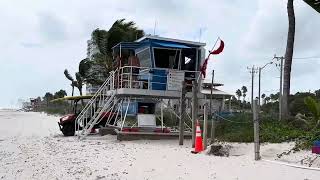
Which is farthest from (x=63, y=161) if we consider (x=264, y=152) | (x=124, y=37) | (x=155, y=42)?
(x=124, y=37)

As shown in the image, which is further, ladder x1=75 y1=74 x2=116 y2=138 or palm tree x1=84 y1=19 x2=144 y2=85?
palm tree x1=84 y1=19 x2=144 y2=85

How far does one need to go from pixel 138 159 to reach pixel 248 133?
13.3 feet

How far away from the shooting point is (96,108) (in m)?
24.9

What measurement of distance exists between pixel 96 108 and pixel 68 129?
1.89 metres

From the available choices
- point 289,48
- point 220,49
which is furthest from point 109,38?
point 289,48

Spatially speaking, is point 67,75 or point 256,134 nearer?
point 256,134

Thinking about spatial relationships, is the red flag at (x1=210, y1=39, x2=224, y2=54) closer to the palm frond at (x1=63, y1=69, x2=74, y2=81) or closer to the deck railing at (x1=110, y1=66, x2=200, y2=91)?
the deck railing at (x1=110, y1=66, x2=200, y2=91)

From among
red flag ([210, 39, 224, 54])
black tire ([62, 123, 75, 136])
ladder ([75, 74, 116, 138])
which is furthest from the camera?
black tire ([62, 123, 75, 136])

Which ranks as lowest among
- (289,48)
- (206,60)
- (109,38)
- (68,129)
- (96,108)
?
(68,129)

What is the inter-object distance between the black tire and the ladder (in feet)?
0.87

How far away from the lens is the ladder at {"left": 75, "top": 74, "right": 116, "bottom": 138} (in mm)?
22453

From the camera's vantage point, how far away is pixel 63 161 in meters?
13.8

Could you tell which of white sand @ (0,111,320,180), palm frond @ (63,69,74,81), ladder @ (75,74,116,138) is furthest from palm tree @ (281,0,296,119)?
palm frond @ (63,69,74,81)

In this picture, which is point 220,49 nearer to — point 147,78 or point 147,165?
point 147,78
